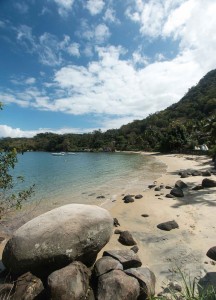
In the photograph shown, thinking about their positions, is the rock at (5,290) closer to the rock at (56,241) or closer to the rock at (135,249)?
the rock at (56,241)

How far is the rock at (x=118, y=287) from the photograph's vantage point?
6.09 metres

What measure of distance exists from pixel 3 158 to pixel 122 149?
109439mm

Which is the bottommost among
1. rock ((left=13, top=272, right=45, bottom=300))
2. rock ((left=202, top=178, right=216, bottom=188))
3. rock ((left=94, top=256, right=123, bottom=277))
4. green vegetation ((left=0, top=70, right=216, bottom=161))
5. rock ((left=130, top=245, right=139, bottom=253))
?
rock ((left=130, top=245, right=139, bottom=253))

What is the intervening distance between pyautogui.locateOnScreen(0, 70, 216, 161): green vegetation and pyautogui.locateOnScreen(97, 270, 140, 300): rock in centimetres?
6329

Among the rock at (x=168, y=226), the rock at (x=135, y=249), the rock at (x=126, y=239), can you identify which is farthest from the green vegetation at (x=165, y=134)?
the rock at (x=135, y=249)

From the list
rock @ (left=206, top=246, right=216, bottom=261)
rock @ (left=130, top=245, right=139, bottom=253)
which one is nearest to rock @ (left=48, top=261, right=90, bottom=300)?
rock @ (left=130, top=245, right=139, bottom=253)

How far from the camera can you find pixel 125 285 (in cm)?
621

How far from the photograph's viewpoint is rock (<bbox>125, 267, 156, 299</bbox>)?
250 inches

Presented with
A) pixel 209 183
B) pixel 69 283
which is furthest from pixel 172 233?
pixel 209 183

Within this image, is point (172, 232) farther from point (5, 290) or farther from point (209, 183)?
point (209, 183)

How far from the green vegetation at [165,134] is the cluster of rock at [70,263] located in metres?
62.1

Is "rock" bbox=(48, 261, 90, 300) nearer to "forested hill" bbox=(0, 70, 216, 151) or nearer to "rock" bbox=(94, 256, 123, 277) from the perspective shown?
"rock" bbox=(94, 256, 123, 277)

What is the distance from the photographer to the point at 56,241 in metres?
7.30

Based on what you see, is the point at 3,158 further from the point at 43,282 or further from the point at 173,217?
the point at 173,217
